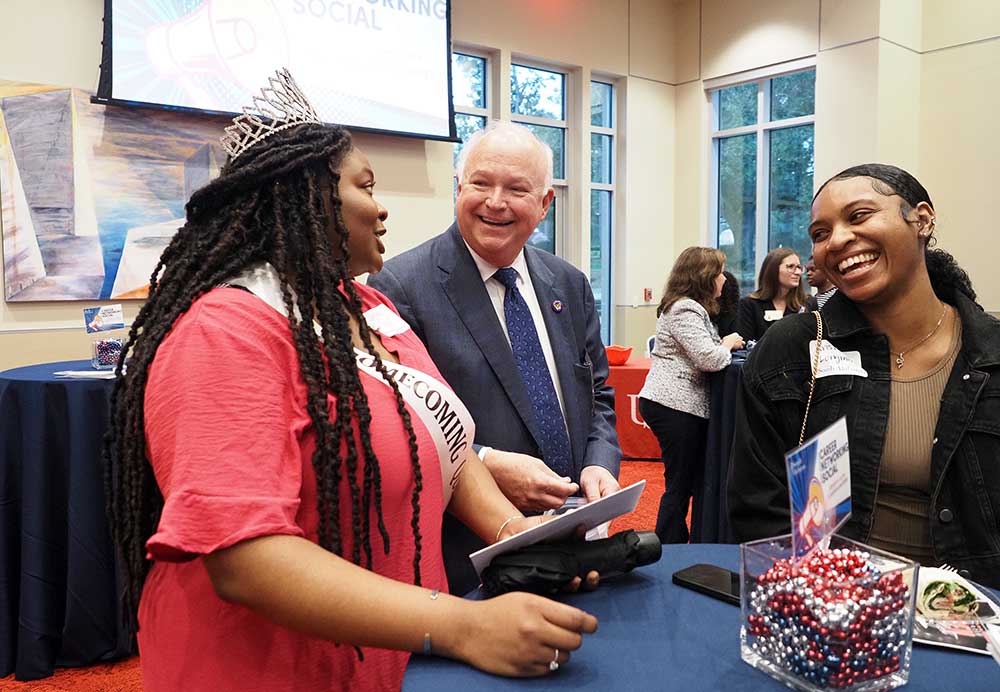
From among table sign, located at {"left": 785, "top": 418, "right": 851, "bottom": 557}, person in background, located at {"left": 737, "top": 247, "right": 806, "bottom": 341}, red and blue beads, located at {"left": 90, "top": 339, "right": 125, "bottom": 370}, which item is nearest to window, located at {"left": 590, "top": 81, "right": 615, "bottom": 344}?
person in background, located at {"left": 737, "top": 247, "right": 806, "bottom": 341}

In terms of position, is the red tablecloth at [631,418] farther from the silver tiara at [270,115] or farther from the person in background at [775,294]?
the silver tiara at [270,115]

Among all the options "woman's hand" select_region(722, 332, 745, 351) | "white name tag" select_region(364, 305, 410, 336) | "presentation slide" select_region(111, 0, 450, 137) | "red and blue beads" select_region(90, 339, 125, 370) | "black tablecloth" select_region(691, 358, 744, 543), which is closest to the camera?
"white name tag" select_region(364, 305, 410, 336)

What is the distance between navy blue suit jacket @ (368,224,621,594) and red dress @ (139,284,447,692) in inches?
25.2

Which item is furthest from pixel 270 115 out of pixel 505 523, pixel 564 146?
pixel 564 146

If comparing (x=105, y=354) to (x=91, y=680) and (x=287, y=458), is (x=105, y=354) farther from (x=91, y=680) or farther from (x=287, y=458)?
(x=287, y=458)

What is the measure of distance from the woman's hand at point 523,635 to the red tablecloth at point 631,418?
5161 mm

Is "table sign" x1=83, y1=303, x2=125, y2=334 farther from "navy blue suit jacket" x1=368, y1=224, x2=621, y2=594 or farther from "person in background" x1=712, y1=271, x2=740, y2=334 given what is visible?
"person in background" x1=712, y1=271, x2=740, y2=334

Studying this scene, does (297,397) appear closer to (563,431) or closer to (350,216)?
(350,216)

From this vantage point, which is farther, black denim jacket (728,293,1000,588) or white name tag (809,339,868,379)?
white name tag (809,339,868,379)

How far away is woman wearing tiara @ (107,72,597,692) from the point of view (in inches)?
34.5

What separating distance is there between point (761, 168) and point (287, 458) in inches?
334

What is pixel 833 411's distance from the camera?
64.3 inches

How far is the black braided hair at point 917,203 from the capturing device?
1.67m

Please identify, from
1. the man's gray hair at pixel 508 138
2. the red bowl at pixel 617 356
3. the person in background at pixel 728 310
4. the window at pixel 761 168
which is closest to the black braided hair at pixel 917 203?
the man's gray hair at pixel 508 138
